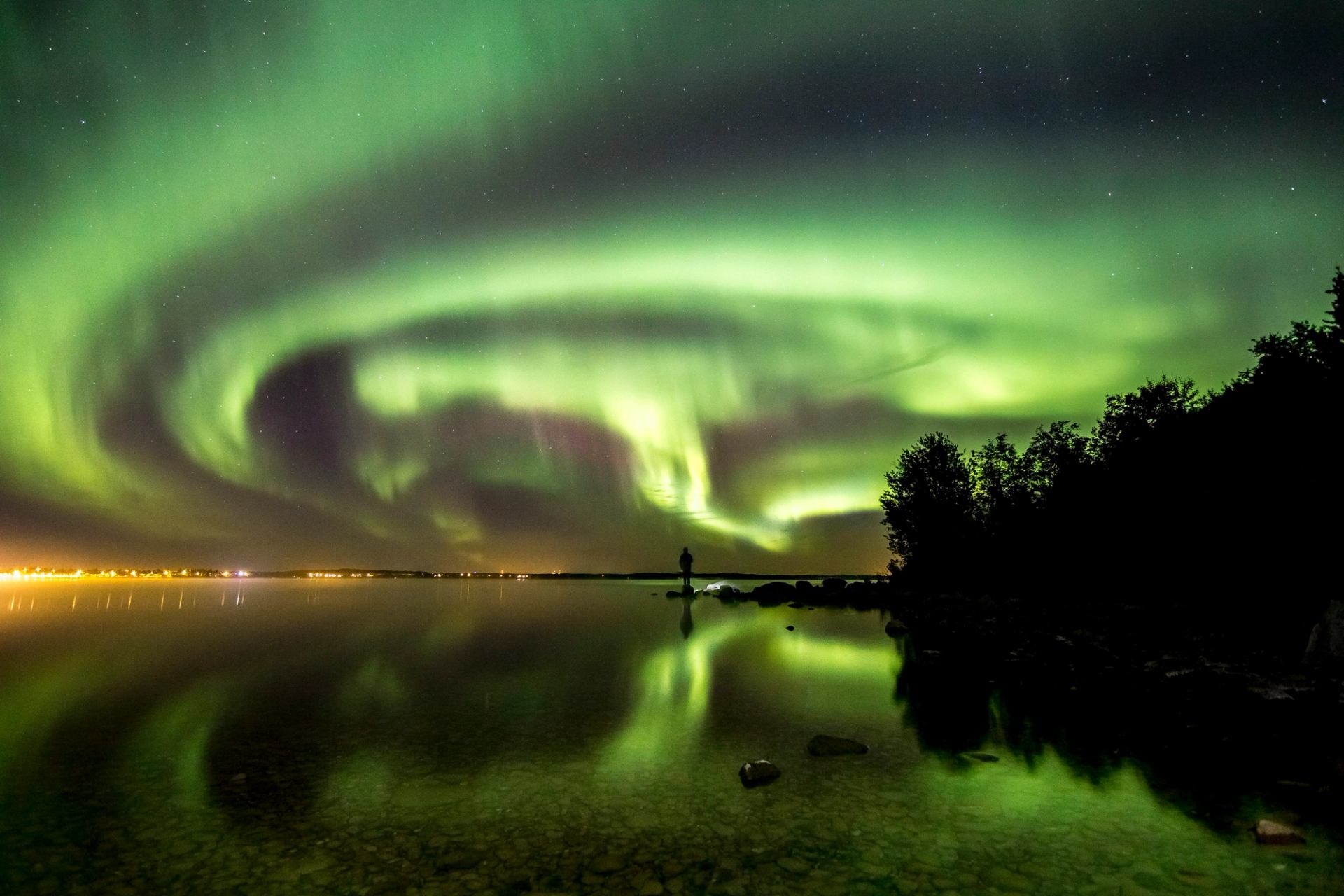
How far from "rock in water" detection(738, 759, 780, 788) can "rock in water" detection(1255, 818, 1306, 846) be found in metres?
6.50

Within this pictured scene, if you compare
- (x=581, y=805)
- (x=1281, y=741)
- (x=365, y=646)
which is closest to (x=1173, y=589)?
(x=1281, y=741)

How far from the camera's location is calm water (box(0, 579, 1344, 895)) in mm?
7477

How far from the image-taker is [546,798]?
10000 mm

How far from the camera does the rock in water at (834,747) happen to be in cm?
1247

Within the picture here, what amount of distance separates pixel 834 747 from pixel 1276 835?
6.36 metres

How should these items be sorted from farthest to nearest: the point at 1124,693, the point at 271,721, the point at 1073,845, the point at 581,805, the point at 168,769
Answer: the point at 1124,693 < the point at 271,721 < the point at 168,769 < the point at 581,805 < the point at 1073,845

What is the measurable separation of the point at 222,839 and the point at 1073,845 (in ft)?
36.3

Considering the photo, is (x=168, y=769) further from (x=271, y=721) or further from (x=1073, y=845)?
(x=1073, y=845)

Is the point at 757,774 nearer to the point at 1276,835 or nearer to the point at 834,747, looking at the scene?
the point at 834,747

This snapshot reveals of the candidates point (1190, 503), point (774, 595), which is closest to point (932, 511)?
point (774, 595)

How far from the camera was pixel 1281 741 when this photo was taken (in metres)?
13.3

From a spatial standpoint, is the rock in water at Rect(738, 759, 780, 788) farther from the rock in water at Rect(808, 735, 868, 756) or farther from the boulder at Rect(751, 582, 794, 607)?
the boulder at Rect(751, 582, 794, 607)

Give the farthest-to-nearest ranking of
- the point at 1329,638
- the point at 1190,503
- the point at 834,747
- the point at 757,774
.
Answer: the point at 1190,503
the point at 1329,638
the point at 834,747
the point at 757,774

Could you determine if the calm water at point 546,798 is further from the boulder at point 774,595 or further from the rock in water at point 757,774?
the boulder at point 774,595
